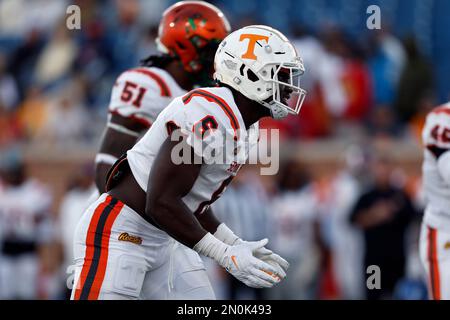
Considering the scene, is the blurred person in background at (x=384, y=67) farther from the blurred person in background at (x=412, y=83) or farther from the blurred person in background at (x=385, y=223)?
the blurred person in background at (x=385, y=223)

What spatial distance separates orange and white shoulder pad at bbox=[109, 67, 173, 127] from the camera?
20.4 feet

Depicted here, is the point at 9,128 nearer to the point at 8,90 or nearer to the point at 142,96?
the point at 8,90

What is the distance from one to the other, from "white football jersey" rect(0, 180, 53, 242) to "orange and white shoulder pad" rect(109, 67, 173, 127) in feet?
16.8

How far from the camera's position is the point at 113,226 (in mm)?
5000

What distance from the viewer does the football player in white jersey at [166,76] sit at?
20.1 feet

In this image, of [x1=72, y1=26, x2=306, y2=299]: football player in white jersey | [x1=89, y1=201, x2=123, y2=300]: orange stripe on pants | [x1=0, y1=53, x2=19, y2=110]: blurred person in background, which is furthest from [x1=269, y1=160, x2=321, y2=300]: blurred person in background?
[x1=89, y1=201, x2=123, y2=300]: orange stripe on pants

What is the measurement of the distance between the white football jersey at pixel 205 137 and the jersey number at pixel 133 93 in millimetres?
1186

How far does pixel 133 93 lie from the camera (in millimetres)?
6215

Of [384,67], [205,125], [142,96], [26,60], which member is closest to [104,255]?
[205,125]

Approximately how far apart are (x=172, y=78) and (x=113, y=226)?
1510 millimetres

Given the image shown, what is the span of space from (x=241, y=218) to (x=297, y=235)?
0.57 m

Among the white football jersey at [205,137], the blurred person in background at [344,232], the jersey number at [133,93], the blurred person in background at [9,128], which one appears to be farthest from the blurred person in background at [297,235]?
the white football jersey at [205,137]

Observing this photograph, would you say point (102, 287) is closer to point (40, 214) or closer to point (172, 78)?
point (172, 78)
